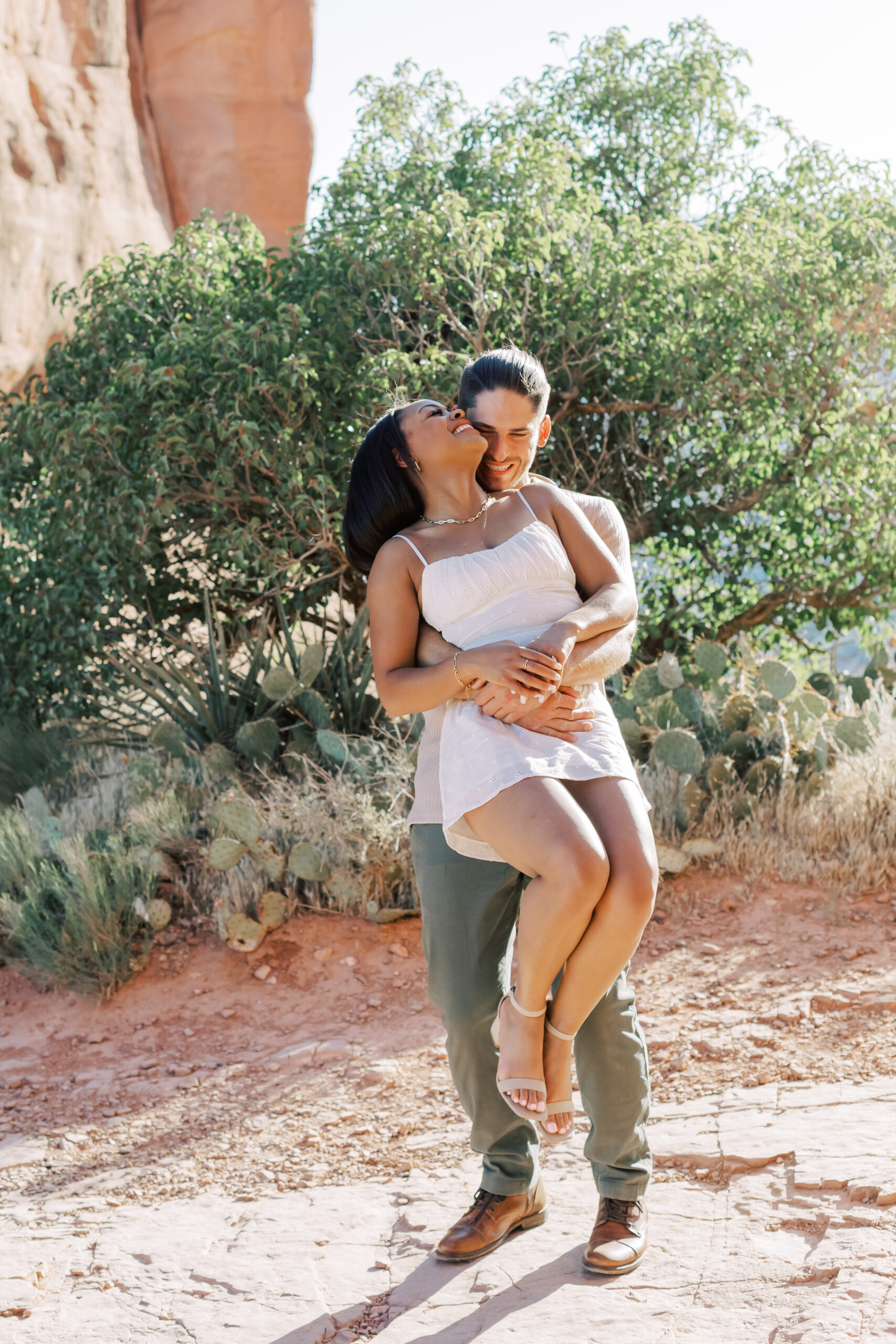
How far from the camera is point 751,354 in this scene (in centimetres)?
698

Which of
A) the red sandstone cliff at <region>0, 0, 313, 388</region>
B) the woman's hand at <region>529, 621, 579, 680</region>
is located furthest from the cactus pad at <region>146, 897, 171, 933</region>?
the red sandstone cliff at <region>0, 0, 313, 388</region>

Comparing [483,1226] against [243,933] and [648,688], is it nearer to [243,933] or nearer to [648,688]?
[243,933]

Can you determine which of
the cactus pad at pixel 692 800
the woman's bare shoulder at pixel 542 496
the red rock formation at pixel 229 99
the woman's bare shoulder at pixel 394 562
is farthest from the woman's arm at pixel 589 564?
the red rock formation at pixel 229 99

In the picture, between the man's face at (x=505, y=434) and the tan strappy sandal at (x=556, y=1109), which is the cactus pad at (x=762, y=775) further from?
the tan strappy sandal at (x=556, y=1109)

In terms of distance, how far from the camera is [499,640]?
2469 mm

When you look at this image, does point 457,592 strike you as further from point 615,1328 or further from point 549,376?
point 549,376

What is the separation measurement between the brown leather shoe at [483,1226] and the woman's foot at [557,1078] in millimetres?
497

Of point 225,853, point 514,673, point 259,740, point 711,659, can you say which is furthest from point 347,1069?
point 711,659

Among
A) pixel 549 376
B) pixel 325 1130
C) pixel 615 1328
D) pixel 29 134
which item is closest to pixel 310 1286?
pixel 615 1328

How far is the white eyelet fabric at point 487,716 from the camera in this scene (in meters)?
2.31

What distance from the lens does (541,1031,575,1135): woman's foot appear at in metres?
2.21

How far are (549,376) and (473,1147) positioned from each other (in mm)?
5479

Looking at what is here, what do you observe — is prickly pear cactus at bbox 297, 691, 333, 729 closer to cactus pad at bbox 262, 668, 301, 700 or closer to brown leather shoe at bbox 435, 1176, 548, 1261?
cactus pad at bbox 262, 668, 301, 700

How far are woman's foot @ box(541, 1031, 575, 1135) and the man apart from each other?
0.59 ft
